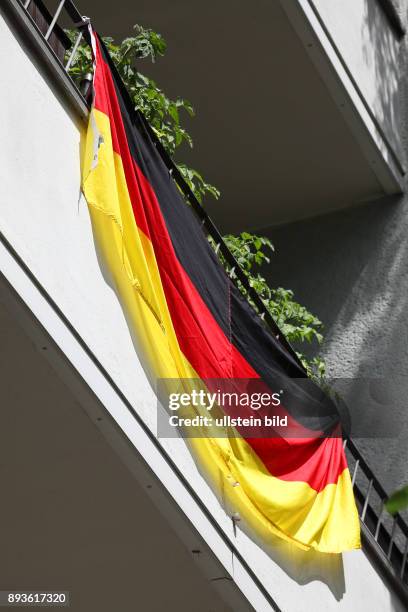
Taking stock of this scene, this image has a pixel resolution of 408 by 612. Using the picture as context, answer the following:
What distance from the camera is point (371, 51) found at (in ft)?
32.1

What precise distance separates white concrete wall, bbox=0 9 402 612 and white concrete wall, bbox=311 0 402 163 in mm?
4184

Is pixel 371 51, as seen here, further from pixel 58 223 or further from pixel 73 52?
pixel 58 223

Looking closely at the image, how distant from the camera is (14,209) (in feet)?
15.6

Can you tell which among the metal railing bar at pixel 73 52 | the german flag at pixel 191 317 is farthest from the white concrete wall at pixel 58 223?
the metal railing bar at pixel 73 52

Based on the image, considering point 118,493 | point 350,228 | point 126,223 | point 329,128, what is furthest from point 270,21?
point 118,493

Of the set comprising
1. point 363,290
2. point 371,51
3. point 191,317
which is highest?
point 191,317

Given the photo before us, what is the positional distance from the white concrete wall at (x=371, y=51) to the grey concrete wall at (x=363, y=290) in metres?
0.79

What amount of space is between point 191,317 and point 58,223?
1032 millimetres

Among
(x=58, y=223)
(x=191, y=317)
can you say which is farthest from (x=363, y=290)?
(x=58, y=223)

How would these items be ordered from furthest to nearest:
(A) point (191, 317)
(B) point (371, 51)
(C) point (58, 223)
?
(B) point (371, 51) → (A) point (191, 317) → (C) point (58, 223)

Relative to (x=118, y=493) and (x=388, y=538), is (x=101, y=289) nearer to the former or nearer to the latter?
(x=118, y=493)

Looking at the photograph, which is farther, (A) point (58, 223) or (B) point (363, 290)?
(B) point (363, 290)

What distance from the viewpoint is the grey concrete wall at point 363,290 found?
9.27 metres

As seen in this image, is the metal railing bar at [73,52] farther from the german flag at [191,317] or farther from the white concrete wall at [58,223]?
the white concrete wall at [58,223]
